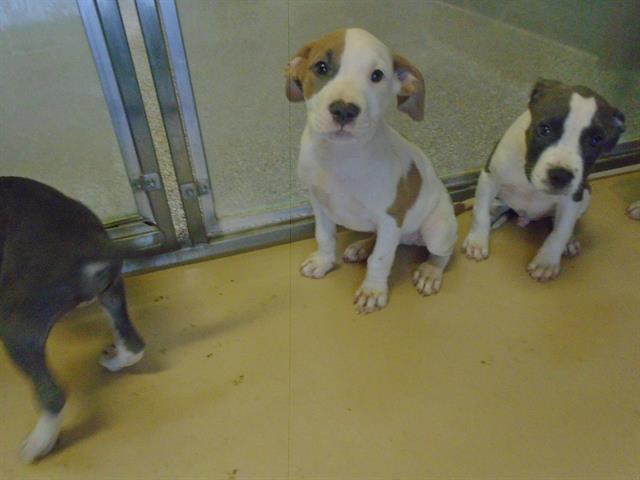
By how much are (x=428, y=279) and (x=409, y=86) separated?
73cm

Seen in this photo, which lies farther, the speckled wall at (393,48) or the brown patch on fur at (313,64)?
the speckled wall at (393,48)

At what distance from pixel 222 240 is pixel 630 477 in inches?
61.7

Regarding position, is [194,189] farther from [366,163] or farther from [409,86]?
[409,86]

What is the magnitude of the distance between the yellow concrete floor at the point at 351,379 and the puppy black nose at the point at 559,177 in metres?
0.48

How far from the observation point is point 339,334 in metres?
1.78

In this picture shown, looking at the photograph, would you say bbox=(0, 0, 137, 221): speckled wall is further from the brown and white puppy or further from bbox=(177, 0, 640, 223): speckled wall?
the brown and white puppy

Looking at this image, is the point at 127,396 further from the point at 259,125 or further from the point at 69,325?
the point at 259,125

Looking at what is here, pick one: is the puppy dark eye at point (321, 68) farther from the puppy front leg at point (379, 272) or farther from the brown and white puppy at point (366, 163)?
the puppy front leg at point (379, 272)

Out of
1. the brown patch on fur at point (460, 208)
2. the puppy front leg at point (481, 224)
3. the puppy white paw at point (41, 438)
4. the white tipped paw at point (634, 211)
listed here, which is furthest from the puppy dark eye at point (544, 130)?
the puppy white paw at point (41, 438)

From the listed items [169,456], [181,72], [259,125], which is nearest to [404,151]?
[181,72]

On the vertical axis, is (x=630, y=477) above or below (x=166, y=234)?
below

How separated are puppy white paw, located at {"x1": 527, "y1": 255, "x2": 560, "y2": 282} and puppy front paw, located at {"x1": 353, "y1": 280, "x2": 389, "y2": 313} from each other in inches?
23.7

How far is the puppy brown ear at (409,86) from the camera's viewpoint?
4.92 ft

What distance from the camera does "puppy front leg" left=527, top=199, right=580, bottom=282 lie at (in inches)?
74.2
